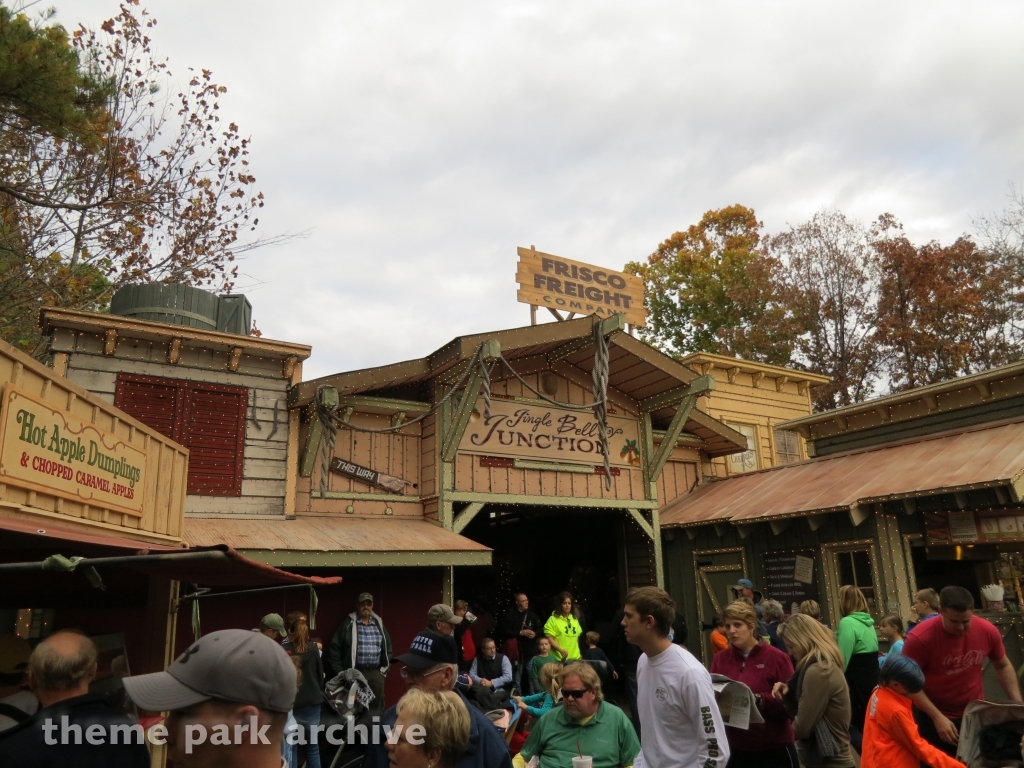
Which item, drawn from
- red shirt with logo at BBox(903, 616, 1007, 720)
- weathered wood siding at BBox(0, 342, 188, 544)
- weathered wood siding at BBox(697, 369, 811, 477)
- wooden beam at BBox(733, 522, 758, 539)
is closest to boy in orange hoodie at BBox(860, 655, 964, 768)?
red shirt with logo at BBox(903, 616, 1007, 720)

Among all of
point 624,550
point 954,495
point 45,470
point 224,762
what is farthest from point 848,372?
point 224,762

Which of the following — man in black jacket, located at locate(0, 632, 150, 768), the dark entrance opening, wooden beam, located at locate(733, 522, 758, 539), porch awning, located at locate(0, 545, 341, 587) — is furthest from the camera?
the dark entrance opening

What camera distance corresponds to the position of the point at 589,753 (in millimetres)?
4469

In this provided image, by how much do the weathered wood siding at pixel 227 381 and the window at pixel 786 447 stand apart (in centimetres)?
1363

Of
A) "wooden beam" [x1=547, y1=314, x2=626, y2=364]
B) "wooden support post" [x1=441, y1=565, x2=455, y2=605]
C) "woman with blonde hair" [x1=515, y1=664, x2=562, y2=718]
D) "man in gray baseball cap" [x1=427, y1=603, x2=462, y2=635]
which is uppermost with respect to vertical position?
"wooden beam" [x1=547, y1=314, x2=626, y2=364]

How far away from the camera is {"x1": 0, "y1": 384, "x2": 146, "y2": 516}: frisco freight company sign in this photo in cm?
523

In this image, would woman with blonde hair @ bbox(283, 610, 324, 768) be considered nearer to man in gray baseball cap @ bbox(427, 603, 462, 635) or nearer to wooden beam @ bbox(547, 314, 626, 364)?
man in gray baseball cap @ bbox(427, 603, 462, 635)

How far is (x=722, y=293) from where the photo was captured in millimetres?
31969

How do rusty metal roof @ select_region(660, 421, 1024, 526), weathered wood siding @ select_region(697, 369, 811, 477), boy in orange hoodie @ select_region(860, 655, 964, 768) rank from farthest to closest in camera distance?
weathered wood siding @ select_region(697, 369, 811, 477), rusty metal roof @ select_region(660, 421, 1024, 526), boy in orange hoodie @ select_region(860, 655, 964, 768)

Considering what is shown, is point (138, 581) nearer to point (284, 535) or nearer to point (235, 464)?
point (284, 535)

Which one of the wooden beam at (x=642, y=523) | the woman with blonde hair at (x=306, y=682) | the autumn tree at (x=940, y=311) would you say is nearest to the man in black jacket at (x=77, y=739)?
the woman with blonde hair at (x=306, y=682)

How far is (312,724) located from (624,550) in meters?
9.63

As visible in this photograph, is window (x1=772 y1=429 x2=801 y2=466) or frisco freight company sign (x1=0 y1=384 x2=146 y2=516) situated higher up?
window (x1=772 y1=429 x2=801 y2=466)

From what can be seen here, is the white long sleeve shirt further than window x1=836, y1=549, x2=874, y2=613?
No
